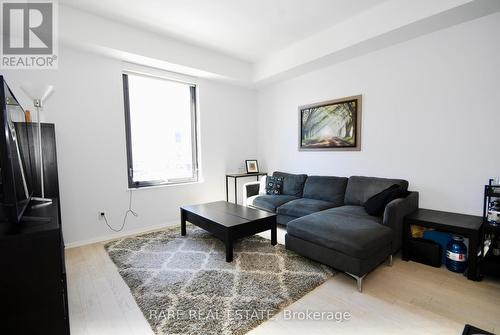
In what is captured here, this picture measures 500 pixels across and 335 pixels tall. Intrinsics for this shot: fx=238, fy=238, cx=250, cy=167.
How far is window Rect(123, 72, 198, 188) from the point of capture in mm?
3553

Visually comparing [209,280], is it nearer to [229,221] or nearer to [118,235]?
[229,221]

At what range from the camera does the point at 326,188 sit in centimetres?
351

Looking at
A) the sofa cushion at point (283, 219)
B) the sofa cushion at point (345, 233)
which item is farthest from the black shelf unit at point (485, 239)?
Result: the sofa cushion at point (283, 219)

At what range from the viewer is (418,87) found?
9.26 ft

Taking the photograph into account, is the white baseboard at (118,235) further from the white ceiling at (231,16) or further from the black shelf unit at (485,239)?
the black shelf unit at (485,239)

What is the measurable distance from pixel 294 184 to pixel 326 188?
580 millimetres

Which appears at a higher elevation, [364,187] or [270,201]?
[364,187]

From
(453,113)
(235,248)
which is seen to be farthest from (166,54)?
(453,113)

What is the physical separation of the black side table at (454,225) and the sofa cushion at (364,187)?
42 centimetres

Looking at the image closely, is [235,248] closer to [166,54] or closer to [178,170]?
[178,170]

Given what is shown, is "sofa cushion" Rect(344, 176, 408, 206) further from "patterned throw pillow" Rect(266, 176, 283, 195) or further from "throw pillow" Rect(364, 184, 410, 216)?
"patterned throw pillow" Rect(266, 176, 283, 195)

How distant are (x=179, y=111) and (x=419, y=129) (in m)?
3.48

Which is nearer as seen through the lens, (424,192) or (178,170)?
(424,192)

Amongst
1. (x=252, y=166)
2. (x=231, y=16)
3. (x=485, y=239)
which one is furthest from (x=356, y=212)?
(x=231, y=16)
